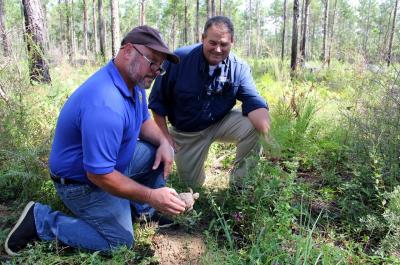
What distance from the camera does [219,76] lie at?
10.8ft

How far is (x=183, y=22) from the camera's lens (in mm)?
38969

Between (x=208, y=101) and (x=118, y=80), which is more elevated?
(x=118, y=80)

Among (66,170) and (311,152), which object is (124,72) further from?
(311,152)

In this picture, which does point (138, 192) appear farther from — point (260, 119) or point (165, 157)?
point (260, 119)

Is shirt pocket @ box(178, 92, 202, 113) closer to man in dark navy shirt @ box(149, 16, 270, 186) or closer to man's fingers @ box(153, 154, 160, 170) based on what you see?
man in dark navy shirt @ box(149, 16, 270, 186)

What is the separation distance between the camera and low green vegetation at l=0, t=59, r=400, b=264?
85.8 inches

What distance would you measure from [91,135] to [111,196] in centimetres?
54

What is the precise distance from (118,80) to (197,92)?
1.17 metres

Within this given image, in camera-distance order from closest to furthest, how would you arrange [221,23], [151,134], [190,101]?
[151,134], [221,23], [190,101]

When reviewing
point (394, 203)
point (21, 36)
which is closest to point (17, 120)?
point (21, 36)

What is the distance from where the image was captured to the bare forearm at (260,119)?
313cm

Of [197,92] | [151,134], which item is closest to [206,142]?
[197,92]

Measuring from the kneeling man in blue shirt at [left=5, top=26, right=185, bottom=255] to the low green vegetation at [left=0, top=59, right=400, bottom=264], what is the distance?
15 cm

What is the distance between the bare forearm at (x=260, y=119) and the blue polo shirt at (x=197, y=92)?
54 mm
